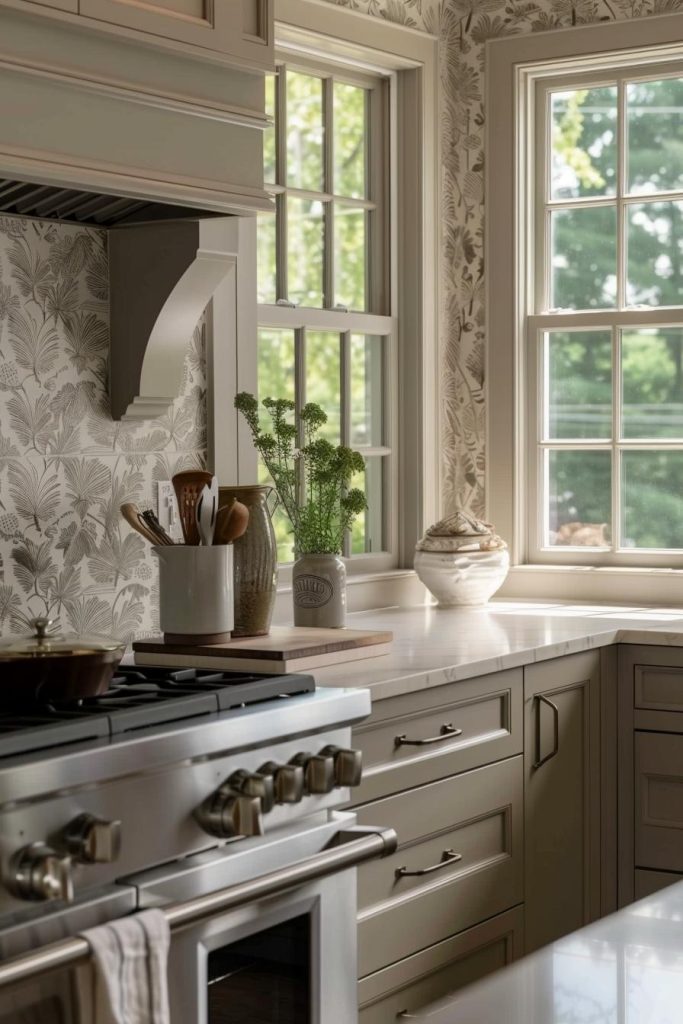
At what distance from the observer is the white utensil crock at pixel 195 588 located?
2.48m

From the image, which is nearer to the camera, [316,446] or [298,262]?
[316,446]

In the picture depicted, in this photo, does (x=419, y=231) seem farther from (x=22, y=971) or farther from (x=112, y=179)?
(x=22, y=971)

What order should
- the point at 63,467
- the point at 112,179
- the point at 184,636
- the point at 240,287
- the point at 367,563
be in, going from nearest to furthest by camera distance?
the point at 112,179, the point at 184,636, the point at 63,467, the point at 240,287, the point at 367,563

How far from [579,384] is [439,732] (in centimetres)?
164

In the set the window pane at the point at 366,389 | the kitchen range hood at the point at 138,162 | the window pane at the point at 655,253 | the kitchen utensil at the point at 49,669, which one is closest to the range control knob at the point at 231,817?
the kitchen utensil at the point at 49,669

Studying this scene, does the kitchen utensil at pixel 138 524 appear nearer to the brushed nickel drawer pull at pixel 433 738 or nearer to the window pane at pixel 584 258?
the brushed nickel drawer pull at pixel 433 738

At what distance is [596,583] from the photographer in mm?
3885

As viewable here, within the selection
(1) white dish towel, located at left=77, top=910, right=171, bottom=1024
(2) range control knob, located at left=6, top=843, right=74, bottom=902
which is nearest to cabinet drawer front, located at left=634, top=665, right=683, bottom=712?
(1) white dish towel, located at left=77, top=910, right=171, bottom=1024

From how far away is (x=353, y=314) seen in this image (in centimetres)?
376

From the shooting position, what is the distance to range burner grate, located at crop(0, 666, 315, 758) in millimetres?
1731

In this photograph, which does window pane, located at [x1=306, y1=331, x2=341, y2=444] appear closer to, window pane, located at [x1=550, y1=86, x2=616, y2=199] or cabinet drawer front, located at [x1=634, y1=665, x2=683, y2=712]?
window pane, located at [x1=550, y1=86, x2=616, y2=199]

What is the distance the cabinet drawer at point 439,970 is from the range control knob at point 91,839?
932mm

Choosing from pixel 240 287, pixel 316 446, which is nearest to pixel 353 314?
pixel 240 287

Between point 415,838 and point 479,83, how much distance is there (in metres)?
2.31
